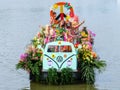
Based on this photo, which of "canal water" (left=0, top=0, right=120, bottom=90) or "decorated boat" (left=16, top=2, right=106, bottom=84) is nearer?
"decorated boat" (left=16, top=2, right=106, bottom=84)

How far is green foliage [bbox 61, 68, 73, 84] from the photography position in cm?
2072

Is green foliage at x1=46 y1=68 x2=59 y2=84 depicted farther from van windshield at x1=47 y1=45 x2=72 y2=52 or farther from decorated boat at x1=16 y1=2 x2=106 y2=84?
van windshield at x1=47 y1=45 x2=72 y2=52

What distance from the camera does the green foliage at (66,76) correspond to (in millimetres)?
20719

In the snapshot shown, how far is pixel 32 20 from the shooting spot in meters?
46.8

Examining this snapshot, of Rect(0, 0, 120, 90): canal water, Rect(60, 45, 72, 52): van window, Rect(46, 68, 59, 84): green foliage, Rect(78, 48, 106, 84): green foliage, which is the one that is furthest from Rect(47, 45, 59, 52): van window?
Rect(0, 0, 120, 90): canal water

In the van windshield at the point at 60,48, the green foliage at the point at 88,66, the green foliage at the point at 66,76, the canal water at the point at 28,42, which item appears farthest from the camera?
the canal water at the point at 28,42

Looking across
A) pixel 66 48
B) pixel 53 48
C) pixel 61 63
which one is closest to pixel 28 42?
pixel 53 48

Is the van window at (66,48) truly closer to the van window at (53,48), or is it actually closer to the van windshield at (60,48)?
the van windshield at (60,48)

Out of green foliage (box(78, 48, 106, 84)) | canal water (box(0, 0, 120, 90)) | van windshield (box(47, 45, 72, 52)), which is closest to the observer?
green foliage (box(78, 48, 106, 84))

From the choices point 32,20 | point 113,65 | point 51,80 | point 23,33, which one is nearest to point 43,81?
point 51,80

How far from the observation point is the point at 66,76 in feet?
68.2

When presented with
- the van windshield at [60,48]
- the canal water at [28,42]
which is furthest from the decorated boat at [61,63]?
the canal water at [28,42]

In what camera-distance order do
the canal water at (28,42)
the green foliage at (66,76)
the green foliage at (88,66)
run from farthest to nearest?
the canal water at (28,42) → the green foliage at (88,66) → the green foliage at (66,76)

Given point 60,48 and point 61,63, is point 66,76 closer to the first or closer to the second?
point 61,63
